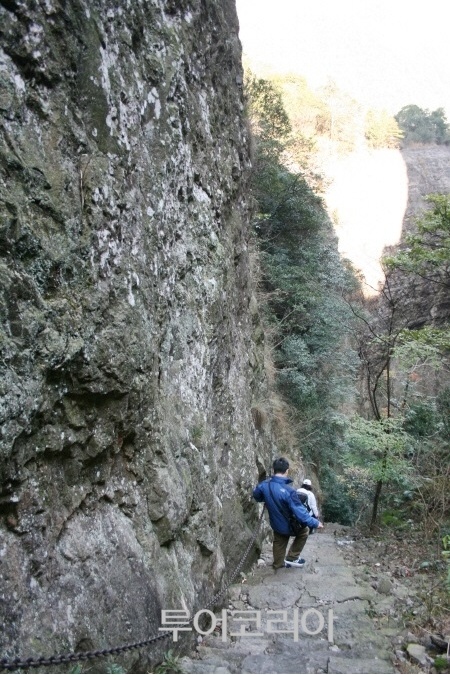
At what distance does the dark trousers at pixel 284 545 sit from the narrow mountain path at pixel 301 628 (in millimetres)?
169

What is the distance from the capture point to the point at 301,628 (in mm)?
4891

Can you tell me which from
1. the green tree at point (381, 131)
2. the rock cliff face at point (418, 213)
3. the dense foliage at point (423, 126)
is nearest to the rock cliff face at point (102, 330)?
the rock cliff face at point (418, 213)

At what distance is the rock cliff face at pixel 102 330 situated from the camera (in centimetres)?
311

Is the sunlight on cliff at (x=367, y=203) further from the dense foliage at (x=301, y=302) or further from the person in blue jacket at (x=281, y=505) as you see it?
the person in blue jacket at (x=281, y=505)

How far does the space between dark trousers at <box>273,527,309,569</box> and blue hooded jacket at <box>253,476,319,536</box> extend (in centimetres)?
21

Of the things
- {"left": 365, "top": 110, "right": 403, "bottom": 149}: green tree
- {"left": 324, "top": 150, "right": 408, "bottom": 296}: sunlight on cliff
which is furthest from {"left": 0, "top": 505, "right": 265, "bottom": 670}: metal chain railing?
{"left": 365, "top": 110, "right": 403, "bottom": 149}: green tree

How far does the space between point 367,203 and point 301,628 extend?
106 ft

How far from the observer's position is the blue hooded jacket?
21.6ft

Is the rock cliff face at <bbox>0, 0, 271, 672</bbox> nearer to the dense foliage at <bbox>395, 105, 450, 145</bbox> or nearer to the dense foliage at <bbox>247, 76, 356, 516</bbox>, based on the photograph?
the dense foliage at <bbox>247, 76, 356, 516</bbox>

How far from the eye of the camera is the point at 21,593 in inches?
114

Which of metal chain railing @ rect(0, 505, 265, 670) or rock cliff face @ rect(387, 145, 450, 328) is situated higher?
rock cliff face @ rect(387, 145, 450, 328)

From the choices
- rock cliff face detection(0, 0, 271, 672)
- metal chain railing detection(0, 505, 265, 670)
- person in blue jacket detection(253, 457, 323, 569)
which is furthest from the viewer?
person in blue jacket detection(253, 457, 323, 569)

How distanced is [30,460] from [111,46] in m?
3.58

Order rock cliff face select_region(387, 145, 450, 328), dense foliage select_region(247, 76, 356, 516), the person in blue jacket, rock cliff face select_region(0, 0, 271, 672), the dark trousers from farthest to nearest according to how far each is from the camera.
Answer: rock cliff face select_region(387, 145, 450, 328)
dense foliage select_region(247, 76, 356, 516)
the dark trousers
the person in blue jacket
rock cliff face select_region(0, 0, 271, 672)
